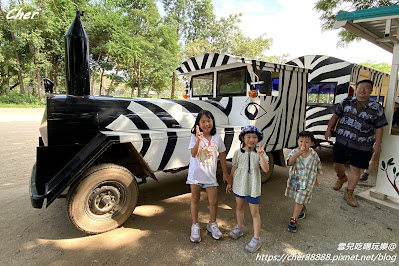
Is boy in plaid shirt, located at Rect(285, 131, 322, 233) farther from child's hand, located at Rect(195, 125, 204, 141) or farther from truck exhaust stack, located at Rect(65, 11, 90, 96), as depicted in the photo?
truck exhaust stack, located at Rect(65, 11, 90, 96)

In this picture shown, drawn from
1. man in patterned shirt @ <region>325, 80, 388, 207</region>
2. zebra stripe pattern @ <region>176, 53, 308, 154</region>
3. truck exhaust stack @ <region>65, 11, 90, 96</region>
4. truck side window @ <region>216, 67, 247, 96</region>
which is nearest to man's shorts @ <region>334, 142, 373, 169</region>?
man in patterned shirt @ <region>325, 80, 388, 207</region>

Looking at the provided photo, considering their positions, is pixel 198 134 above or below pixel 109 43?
below

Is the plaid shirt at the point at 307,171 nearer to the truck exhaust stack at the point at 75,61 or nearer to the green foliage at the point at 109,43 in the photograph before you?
the truck exhaust stack at the point at 75,61

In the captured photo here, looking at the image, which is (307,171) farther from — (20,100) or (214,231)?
(20,100)

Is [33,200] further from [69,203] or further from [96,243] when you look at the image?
[96,243]

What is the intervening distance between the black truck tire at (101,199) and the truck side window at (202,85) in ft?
8.48

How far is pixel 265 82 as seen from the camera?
359cm

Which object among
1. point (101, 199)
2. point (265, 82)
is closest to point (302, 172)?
point (265, 82)

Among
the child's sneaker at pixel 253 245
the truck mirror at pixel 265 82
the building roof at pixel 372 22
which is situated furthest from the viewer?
the truck mirror at pixel 265 82

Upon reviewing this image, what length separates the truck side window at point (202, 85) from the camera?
4.56 m

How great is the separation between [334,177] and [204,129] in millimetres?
3952

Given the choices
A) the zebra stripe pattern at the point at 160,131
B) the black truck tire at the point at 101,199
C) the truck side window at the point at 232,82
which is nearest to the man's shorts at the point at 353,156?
the zebra stripe pattern at the point at 160,131

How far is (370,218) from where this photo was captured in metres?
3.16

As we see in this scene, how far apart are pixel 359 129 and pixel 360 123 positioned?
9 centimetres
